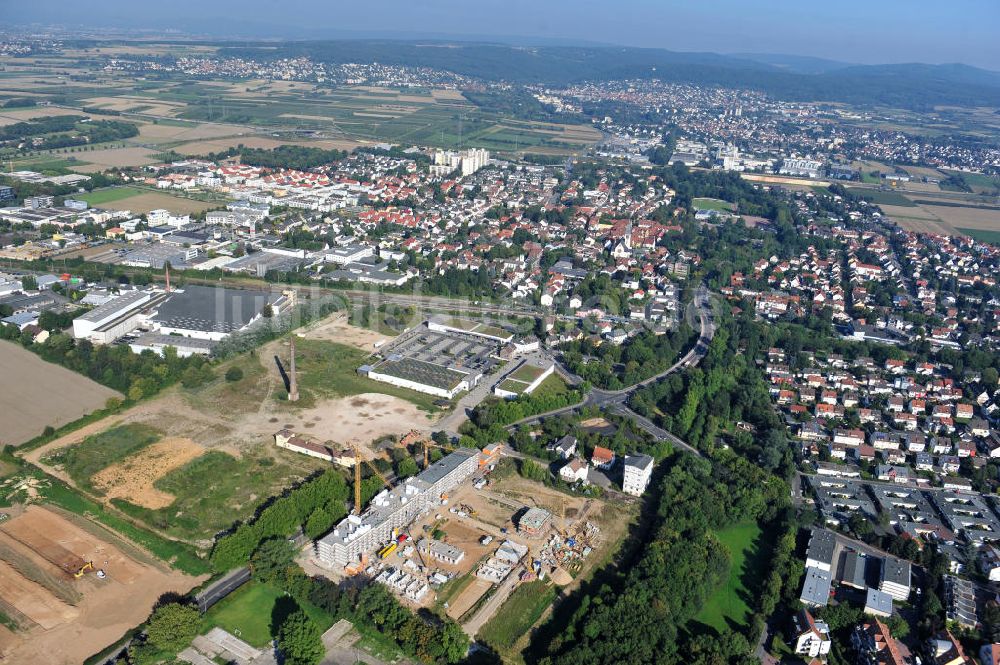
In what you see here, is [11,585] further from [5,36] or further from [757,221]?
[5,36]

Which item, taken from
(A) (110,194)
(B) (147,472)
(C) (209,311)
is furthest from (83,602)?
(A) (110,194)

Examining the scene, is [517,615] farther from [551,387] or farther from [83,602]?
[551,387]

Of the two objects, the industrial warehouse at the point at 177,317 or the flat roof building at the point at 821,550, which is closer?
the flat roof building at the point at 821,550

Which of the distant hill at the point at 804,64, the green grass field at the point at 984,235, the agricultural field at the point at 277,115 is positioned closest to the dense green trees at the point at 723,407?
the green grass field at the point at 984,235

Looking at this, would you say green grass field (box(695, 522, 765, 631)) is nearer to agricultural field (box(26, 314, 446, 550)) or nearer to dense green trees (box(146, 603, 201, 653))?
agricultural field (box(26, 314, 446, 550))

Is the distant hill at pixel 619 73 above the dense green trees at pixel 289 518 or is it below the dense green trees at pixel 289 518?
above

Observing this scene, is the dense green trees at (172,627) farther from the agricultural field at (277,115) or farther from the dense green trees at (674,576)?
the agricultural field at (277,115)

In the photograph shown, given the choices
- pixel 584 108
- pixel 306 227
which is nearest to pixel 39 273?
pixel 306 227
